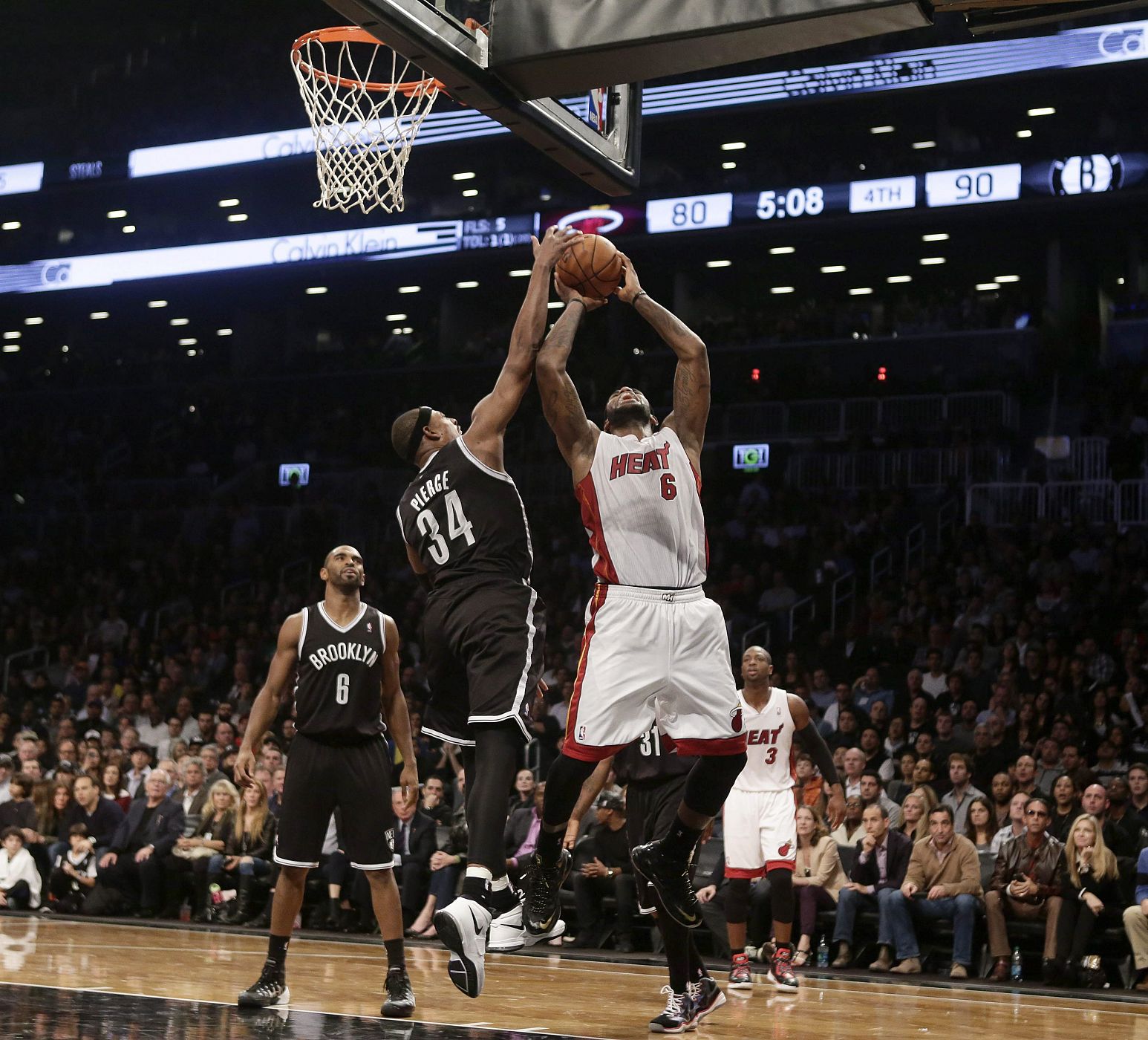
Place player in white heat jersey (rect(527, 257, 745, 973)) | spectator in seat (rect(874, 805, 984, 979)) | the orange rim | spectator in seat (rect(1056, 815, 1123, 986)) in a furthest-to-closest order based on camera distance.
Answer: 1. spectator in seat (rect(874, 805, 984, 979))
2. spectator in seat (rect(1056, 815, 1123, 986))
3. the orange rim
4. player in white heat jersey (rect(527, 257, 745, 973))

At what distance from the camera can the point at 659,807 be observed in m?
7.77

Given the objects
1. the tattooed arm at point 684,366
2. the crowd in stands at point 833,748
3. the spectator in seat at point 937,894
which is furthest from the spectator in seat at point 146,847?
the tattooed arm at point 684,366

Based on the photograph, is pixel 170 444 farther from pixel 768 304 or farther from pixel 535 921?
pixel 535 921

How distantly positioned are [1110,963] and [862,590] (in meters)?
8.79

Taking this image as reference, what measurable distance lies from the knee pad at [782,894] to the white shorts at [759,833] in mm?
43

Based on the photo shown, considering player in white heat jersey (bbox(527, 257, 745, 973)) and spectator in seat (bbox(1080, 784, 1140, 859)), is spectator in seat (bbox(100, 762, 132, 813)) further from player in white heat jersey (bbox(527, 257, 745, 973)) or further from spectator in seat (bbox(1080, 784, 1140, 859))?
player in white heat jersey (bbox(527, 257, 745, 973))

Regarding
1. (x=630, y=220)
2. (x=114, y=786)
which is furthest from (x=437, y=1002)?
(x=630, y=220)

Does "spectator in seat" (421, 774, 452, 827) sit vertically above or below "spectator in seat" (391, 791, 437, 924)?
above

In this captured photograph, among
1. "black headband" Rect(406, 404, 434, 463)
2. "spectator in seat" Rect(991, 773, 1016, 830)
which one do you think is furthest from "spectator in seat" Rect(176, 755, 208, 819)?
"black headband" Rect(406, 404, 434, 463)

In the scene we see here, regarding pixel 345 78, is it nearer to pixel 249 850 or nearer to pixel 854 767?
→ pixel 854 767

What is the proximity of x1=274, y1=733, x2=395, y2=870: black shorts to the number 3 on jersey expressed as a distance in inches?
73.0

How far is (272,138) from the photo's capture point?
82.2 feet

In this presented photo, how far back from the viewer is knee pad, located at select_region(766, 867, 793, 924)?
29.7ft

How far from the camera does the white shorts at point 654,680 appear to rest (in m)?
5.52
